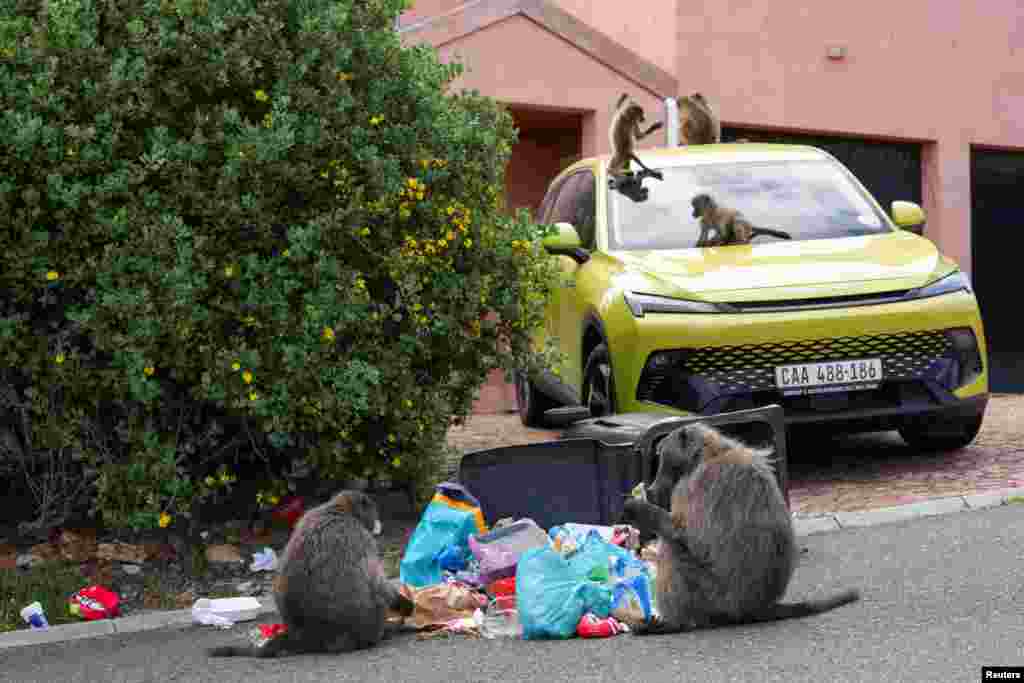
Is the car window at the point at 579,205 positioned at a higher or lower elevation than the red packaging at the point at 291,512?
higher

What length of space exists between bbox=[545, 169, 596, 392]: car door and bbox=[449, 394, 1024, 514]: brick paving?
1.08 meters

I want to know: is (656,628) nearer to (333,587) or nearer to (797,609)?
(797,609)

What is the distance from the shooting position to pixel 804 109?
1769 cm

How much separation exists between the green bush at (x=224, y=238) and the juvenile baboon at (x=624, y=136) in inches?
81.0

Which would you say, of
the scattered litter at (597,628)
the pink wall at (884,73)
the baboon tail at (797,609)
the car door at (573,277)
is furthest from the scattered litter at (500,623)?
the pink wall at (884,73)

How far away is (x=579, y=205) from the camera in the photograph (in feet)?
35.2

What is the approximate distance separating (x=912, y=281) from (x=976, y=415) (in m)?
1.06

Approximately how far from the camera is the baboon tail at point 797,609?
228 inches

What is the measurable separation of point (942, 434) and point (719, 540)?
440 cm

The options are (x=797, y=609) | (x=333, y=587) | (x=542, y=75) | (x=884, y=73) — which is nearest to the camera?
(x=333, y=587)

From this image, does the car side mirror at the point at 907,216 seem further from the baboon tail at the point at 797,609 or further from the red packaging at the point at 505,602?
the red packaging at the point at 505,602

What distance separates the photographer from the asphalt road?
5.22 metres

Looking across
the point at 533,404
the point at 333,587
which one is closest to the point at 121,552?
the point at 333,587

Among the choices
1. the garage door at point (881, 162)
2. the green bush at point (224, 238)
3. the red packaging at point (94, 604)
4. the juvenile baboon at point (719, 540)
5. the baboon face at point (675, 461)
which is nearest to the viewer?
Result: the juvenile baboon at point (719, 540)
